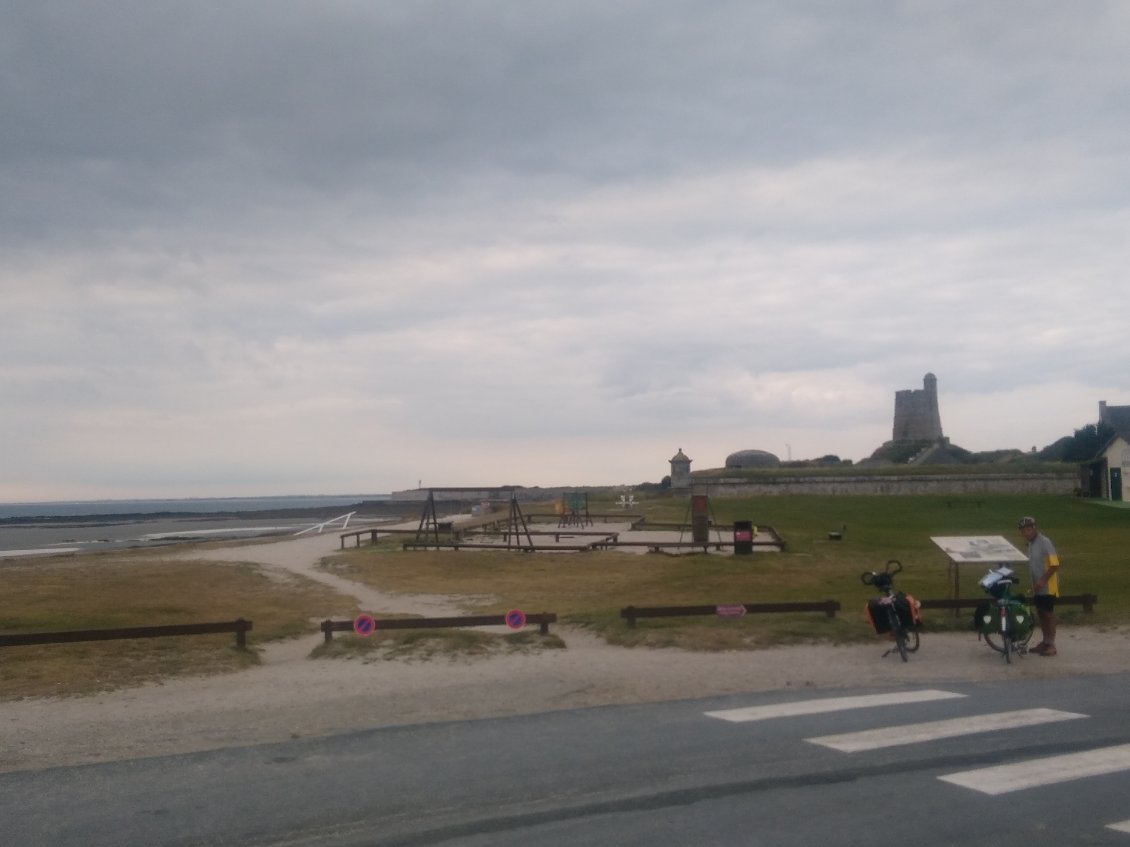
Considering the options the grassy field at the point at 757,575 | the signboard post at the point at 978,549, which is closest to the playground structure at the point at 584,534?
the grassy field at the point at 757,575

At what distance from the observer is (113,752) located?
9.42 meters

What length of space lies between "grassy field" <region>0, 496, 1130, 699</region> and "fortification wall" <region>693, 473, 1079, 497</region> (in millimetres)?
19924

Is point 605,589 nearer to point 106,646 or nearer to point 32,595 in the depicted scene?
point 106,646

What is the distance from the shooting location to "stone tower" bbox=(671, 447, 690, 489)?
81500 mm

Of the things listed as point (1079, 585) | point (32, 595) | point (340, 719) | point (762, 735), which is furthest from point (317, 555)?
Answer: point (762, 735)

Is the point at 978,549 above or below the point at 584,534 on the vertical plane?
above

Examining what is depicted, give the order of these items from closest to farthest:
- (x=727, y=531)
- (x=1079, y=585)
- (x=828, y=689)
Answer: (x=828, y=689), (x=1079, y=585), (x=727, y=531)

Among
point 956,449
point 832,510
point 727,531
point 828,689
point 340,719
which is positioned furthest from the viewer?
point 956,449

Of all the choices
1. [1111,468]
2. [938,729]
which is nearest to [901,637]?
[938,729]

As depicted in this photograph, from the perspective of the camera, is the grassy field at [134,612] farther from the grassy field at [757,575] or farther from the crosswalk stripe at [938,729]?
the crosswalk stripe at [938,729]

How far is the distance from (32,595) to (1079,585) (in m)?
25.6

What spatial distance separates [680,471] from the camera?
83.2 metres

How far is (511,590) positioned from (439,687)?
14424 millimetres

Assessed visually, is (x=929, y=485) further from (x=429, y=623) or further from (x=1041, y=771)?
(x=1041, y=771)
